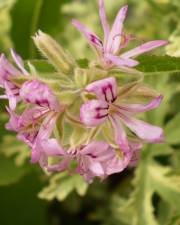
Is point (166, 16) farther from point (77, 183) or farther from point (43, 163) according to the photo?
point (43, 163)

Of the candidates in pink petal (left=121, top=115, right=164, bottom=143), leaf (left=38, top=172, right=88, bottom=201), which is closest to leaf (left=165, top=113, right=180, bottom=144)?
leaf (left=38, top=172, right=88, bottom=201)

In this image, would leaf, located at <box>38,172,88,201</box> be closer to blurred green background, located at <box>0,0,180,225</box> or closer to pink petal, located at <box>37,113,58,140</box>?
blurred green background, located at <box>0,0,180,225</box>

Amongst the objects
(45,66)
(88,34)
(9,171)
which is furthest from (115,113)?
(9,171)

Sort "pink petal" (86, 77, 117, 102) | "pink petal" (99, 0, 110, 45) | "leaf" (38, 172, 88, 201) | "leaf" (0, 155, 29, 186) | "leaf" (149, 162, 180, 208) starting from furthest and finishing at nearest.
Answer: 1. "leaf" (0, 155, 29, 186)
2. "leaf" (38, 172, 88, 201)
3. "leaf" (149, 162, 180, 208)
4. "pink petal" (99, 0, 110, 45)
5. "pink petal" (86, 77, 117, 102)

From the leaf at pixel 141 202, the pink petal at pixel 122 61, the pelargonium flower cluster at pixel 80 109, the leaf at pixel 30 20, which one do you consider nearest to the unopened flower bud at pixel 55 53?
the pelargonium flower cluster at pixel 80 109

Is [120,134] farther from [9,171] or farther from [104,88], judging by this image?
[9,171]

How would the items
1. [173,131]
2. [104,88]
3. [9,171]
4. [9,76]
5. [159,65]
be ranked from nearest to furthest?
[104,88]
[9,76]
[159,65]
[173,131]
[9,171]
